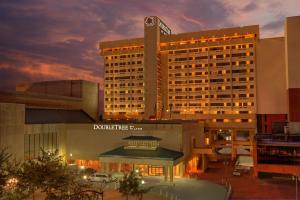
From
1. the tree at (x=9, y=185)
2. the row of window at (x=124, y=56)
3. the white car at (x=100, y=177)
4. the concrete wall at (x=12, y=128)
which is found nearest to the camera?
the tree at (x=9, y=185)

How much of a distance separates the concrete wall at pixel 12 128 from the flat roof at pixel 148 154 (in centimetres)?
1714

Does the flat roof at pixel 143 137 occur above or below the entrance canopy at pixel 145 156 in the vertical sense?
above

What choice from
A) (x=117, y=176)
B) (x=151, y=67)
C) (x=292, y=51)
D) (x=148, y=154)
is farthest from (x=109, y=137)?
(x=292, y=51)

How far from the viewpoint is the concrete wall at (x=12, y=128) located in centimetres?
6056

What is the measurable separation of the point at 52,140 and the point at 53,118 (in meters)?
7.74

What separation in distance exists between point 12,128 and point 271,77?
86.7m

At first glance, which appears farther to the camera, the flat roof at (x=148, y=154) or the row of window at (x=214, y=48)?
the row of window at (x=214, y=48)

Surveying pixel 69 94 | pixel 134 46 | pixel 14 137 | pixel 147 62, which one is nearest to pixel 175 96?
pixel 147 62

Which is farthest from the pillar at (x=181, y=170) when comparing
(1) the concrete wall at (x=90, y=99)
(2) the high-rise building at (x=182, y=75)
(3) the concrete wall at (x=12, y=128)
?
(1) the concrete wall at (x=90, y=99)

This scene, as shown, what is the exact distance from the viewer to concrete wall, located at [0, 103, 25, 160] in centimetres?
6056

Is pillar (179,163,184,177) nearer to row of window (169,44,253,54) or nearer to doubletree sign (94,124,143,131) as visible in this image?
doubletree sign (94,124,143,131)

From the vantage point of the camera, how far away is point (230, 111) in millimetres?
116000

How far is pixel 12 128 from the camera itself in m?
63.0

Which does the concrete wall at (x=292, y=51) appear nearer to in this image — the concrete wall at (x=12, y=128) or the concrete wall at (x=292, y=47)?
the concrete wall at (x=292, y=47)
